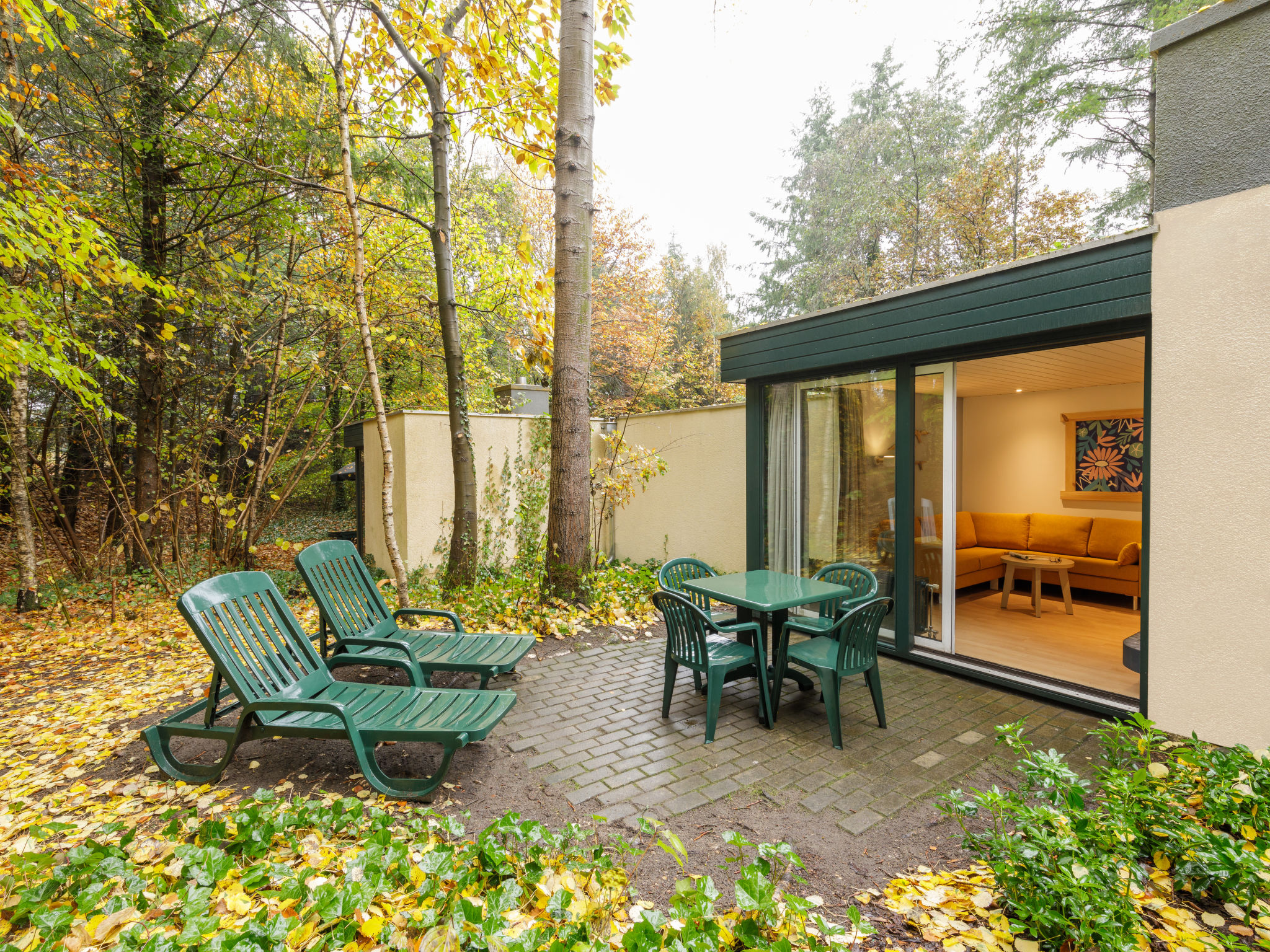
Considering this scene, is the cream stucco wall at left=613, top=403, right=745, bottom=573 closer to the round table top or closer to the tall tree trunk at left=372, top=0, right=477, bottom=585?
the tall tree trunk at left=372, top=0, right=477, bottom=585

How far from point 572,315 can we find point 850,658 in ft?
12.1

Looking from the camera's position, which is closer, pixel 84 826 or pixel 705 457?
pixel 84 826

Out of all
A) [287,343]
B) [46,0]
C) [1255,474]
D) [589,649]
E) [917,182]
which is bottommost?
[589,649]

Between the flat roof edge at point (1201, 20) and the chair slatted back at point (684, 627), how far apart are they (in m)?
3.79

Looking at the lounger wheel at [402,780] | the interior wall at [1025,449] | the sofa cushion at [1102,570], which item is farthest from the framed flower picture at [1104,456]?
the lounger wheel at [402,780]

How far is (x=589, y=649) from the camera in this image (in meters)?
4.79

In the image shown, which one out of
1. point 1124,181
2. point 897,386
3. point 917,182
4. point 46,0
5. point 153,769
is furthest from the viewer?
point 917,182

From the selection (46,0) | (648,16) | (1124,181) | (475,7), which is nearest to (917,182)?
(1124,181)

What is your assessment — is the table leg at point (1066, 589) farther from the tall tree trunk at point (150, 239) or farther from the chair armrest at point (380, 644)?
the tall tree trunk at point (150, 239)

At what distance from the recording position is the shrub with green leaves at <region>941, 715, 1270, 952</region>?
1.72 m

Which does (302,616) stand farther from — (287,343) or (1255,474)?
(1255,474)

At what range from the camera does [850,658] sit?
10.5ft

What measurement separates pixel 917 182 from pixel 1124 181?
435 cm

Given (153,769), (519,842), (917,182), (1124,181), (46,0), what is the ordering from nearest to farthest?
(519,842)
(153,769)
(46,0)
(1124,181)
(917,182)
